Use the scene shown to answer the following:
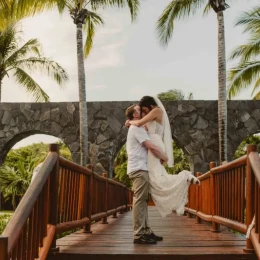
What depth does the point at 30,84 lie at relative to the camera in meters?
19.4

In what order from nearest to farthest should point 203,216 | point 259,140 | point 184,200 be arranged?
point 184,200 → point 203,216 → point 259,140

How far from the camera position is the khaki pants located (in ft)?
A: 17.4

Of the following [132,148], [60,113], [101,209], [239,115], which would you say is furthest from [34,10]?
[132,148]

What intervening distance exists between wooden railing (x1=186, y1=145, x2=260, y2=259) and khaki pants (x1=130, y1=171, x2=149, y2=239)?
88cm

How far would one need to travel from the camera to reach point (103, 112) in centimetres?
1659

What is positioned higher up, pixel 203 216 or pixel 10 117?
pixel 10 117

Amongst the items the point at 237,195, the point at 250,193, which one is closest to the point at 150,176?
the point at 237,195

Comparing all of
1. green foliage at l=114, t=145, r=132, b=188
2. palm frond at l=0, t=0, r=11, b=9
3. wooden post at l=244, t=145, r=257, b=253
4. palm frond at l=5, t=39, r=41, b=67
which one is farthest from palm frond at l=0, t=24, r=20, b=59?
wooden post at l=244, t=145, r=257, b=253

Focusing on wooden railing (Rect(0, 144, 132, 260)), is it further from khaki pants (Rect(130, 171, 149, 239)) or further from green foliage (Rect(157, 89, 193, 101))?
green foliage (Rect(157, 89, 193, 101))

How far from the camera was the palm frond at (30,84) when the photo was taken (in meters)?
19.3

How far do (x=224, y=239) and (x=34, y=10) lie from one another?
10.7 meters

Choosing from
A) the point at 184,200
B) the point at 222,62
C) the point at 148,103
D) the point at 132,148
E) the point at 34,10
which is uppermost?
the point at 34,10

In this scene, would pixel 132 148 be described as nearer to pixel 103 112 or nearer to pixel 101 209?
pixel 101 209

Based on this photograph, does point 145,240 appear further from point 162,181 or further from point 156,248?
point 162,181
